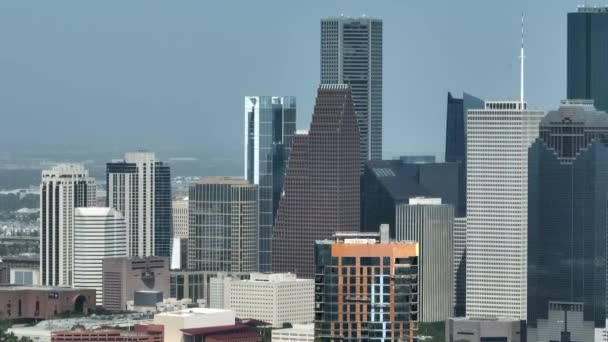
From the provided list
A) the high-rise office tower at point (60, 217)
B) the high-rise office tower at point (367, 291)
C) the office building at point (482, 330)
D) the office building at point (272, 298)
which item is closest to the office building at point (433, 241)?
the office building at point (482, 330)

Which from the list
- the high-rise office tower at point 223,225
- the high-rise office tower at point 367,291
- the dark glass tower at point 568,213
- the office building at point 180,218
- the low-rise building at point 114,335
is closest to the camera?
the high-rise office tower at point 367,291

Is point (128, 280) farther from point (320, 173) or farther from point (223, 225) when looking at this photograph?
point (320, 173)

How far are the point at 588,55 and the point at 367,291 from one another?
116 ft

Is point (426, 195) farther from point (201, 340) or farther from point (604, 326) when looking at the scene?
point (201, 340)

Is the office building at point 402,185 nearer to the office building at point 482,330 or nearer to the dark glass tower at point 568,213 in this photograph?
the dark glass tower at point 568,213

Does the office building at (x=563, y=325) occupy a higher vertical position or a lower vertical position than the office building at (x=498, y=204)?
lower

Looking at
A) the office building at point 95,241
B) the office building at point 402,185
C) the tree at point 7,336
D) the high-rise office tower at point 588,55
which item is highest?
the high-rise office tower at point 588,55

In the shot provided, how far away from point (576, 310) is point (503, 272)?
3.00m

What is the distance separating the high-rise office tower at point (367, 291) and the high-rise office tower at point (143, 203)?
37.9 m

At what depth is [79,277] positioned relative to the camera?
7800 cm

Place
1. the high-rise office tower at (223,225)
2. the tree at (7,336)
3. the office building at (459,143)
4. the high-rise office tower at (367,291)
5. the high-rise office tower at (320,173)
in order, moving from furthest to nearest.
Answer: the high-rise office tower at (223,225) → the high-rise office tower at (320,173) → the office building at (459,143) → the tree at (7,336) → the high-rise office tower at (367,291)

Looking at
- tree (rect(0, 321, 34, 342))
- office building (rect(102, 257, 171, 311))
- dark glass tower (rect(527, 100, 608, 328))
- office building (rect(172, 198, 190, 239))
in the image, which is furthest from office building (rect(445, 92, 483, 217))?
tree (rect(0, 321, 34, 342))

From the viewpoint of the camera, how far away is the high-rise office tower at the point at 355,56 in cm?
8350

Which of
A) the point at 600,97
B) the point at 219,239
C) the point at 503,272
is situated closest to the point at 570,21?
the point at 600,97
